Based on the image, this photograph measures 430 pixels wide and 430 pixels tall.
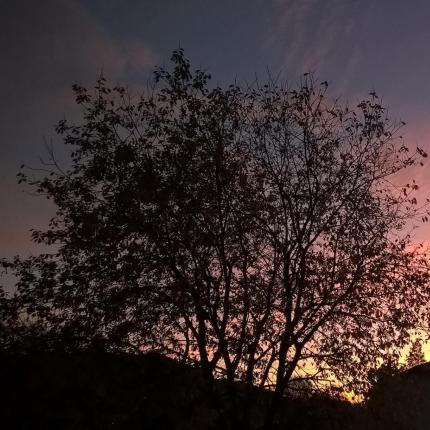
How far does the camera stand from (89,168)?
54.7 ft

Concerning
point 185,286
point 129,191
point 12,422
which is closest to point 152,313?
point 185,286

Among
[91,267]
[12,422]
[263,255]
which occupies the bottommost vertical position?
[12,422]

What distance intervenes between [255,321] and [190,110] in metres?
7.33

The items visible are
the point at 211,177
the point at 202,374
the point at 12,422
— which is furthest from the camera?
the point at 211,177

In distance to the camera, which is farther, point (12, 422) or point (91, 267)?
point (91, 267)

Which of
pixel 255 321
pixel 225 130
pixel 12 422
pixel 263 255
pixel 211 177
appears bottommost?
pixel 12 422

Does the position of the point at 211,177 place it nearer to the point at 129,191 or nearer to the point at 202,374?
the point at 129,191

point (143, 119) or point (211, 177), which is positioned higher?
point (143, 119)

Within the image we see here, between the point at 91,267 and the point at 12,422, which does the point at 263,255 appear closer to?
the point at 91,267

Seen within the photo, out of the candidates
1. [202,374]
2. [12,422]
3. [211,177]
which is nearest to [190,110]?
[211,177]

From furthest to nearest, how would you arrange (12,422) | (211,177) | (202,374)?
(211,177)
(202,374)
(12,422)

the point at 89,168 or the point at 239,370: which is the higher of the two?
the point at 89,168

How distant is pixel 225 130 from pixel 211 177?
1.80 metres

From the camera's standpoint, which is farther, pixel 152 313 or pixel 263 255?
pixel 263 255
